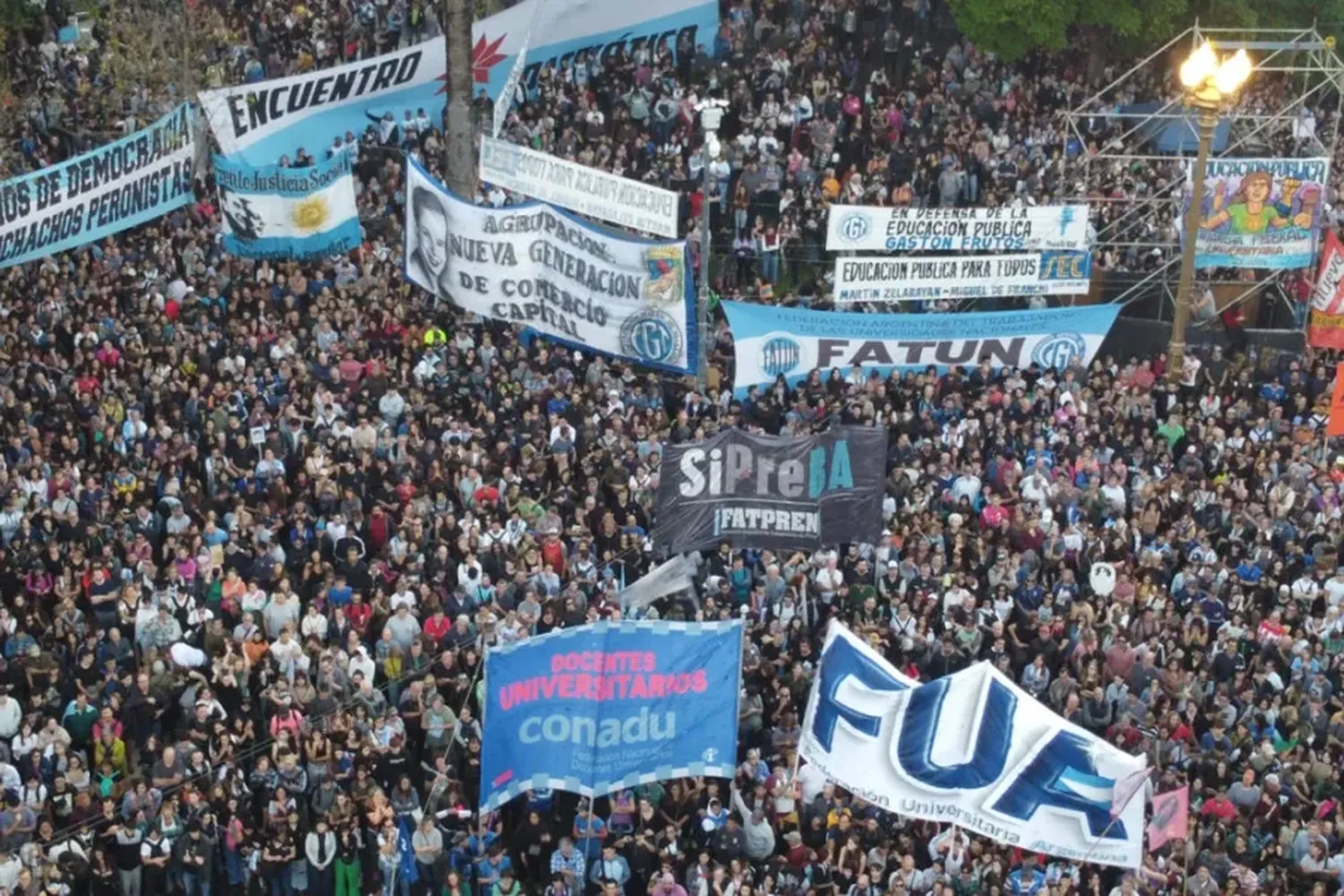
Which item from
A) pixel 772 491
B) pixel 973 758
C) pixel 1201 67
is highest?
pixel 1201 67

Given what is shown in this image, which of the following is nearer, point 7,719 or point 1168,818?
point 1168,818

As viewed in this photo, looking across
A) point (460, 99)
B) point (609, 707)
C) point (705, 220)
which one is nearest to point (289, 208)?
point (460, 99)

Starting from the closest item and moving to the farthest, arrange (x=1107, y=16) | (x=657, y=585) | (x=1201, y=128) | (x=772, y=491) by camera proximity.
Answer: (x=772, y=491)
(x=657, y=585)
(x=1201, y=128)
(x=1107, y=16)

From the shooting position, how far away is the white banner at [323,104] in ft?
85.5

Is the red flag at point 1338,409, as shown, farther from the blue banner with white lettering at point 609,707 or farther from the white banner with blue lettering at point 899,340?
the blue banner with white lettering at point 609,707

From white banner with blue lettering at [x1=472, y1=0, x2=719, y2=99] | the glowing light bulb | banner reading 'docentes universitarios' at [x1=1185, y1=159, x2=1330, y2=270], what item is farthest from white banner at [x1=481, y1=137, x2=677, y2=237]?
banner reading 'docentes universitarios' at [x1=1185, y1=159, x2=1330, y2=270]

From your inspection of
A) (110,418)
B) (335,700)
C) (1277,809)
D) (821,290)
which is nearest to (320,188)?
(110,418)

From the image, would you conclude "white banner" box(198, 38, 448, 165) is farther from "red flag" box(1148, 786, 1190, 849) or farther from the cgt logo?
"red flag" box(1148, 786, 1190, 849)

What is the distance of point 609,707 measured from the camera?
16109mm

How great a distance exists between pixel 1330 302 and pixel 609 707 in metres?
14.6

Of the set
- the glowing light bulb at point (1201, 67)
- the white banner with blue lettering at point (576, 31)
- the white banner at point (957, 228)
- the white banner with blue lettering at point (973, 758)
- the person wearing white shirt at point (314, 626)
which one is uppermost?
the glowing light bulb at point (1201, 67)

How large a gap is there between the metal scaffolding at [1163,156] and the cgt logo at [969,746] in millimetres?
12846

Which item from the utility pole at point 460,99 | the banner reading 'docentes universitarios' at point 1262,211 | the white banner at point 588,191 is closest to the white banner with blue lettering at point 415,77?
the utility pole at point 460,99

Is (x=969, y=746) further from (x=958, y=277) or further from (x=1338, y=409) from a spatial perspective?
(x=958, y=277)
